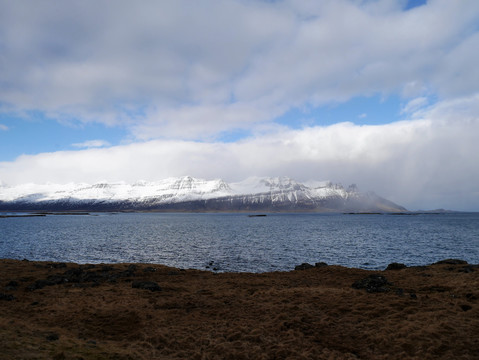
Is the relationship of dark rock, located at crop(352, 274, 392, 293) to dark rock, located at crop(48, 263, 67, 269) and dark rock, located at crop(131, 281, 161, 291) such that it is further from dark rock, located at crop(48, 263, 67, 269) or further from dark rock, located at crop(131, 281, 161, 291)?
dark rock, located at crop(48, 263, 67, 269)

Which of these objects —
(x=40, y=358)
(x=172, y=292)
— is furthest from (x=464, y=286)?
(x=40, y=358)

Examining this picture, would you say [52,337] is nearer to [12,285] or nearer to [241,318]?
[241,318]

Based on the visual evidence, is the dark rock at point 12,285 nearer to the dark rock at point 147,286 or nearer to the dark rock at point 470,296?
the dark rock at point 147,286

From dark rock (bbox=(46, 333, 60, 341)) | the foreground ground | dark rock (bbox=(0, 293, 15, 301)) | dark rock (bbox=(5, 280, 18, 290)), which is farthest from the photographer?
dark rock (bbox=(5, 280, 18, 290))

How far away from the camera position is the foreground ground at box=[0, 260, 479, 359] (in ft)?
43.9

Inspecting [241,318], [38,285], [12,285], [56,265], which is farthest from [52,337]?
[56,265]

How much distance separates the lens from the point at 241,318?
58.7 feet

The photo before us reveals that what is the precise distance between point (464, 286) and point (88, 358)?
26.2 meters

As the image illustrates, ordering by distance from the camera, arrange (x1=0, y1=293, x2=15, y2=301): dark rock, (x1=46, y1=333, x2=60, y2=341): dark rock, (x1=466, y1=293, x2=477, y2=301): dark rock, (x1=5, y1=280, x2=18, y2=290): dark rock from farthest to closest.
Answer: (x1=5, y1=280, x2=18, y2=290): dark rock
(x1=0, y1=293, x2=15, y2=301): dark rock
(x1=466, y1=293, x2=477, y2=301): dark rock
(x1=46, y1=333, x2=60, y2=341): dark rock

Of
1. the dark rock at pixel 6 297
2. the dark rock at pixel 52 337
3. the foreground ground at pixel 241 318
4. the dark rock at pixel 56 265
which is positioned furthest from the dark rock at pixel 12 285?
the dark rock at pixel 52 337

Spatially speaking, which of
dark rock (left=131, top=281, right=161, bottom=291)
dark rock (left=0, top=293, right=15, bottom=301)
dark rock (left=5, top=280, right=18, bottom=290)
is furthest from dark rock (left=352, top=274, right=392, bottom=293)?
dark rock (left=5, top=280, right=18, bottom=290)

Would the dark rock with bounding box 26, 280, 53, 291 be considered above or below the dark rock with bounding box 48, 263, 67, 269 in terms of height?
above

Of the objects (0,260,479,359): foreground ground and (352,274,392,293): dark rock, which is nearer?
(0,260,479,359): foreground ground

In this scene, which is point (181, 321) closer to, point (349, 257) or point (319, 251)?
point (349, 257)
